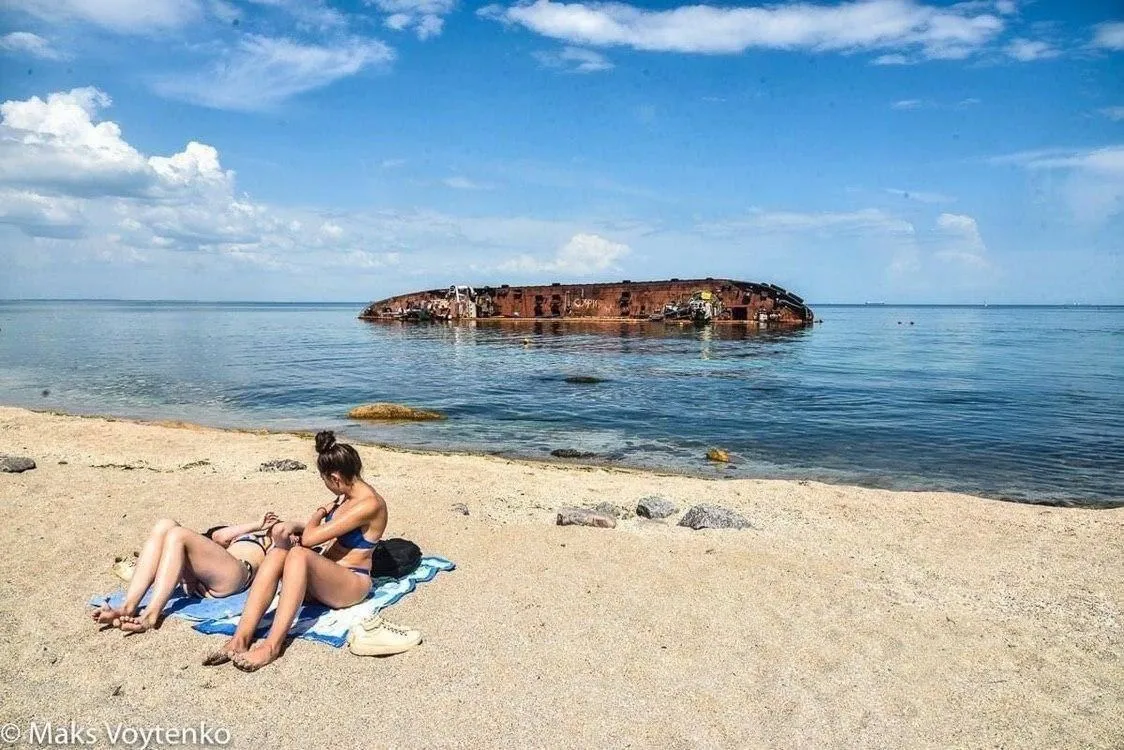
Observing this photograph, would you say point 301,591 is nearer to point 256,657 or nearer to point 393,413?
point 256,657

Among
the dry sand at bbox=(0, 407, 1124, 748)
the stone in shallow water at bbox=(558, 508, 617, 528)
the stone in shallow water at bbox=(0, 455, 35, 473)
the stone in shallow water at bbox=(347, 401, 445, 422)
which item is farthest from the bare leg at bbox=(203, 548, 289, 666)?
the stone in shallow water at bbox=(347, 401, 445, 422)

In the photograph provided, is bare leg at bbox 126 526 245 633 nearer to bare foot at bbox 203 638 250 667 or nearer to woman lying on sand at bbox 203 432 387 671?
woman lying on sand at bbox 203 432 387 671

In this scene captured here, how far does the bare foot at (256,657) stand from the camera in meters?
4.60

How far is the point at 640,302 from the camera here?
2042 inches

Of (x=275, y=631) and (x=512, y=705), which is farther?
(x=275, y=631)

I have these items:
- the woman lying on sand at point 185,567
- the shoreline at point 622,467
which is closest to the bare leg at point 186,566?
the woman lying on sand at point 185,567

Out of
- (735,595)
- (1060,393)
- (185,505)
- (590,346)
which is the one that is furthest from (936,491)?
(590,346)

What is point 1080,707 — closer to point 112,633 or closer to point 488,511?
point 488,511

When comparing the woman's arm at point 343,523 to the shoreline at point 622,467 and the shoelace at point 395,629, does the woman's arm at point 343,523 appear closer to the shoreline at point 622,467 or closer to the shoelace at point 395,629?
the shoelace at point 395,629

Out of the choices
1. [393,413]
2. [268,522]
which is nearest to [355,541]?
[268,522]

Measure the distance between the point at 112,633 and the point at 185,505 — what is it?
352 cm

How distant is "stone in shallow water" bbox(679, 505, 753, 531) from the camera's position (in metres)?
7.90

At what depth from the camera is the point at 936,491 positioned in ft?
35.4

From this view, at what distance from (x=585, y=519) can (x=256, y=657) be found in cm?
403
